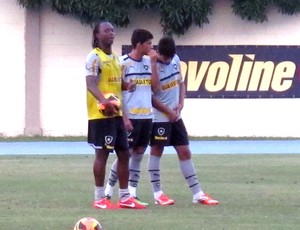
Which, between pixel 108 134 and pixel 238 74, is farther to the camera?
pixel 238 74

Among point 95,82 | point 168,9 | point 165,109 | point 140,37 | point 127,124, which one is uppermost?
point 168,9

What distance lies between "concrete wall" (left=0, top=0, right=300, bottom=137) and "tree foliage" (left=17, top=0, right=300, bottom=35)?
1.17 feet

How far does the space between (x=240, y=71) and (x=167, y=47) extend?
15.0 metres

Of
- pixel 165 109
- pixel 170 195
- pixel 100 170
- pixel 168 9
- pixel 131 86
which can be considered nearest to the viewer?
pixel 100 170

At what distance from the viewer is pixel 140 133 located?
38.8 feet

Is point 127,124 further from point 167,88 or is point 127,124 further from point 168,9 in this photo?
Result: point 168,9

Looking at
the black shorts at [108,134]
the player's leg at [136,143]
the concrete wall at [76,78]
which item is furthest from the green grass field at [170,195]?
the concrete wall at [76,78]

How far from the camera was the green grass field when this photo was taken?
10.1 metres

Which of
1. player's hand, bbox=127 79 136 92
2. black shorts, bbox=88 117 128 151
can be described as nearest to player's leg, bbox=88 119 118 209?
black shorts, bbox=88 117 128 151

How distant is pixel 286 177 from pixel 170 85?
3734mm

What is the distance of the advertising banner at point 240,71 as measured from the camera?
26.6 metres

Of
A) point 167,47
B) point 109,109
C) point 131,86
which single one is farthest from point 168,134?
point 109,109

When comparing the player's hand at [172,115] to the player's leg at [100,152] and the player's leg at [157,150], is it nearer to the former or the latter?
the player's leg at [157,150]

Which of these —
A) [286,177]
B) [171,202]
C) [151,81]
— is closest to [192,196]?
[171,202]
